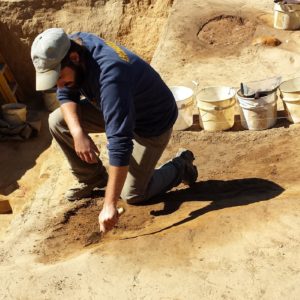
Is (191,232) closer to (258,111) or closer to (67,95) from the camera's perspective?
(67,95)

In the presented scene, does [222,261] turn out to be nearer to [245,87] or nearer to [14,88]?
[245,87]

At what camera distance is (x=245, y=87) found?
600 centimetres

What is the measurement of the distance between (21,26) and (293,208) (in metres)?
6.91

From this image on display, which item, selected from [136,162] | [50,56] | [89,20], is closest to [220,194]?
[136,162]

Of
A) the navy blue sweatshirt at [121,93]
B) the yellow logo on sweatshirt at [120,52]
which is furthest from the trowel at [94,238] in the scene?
the yellow logo on sweatshirt at [120,52]

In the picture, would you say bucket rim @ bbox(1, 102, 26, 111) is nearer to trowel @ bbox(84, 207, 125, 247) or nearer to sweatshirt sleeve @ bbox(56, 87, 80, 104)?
sweatshirt sleeve @ bbox(56, 87, 80, 104)

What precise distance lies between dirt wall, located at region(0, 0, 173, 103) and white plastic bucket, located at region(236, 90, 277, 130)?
11.8 feet

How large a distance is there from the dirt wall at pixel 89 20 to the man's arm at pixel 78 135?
494 centimetres

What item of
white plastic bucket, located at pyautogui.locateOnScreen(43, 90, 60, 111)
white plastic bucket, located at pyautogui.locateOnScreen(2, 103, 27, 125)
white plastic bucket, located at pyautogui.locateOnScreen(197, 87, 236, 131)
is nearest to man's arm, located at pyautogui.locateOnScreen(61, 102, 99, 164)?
white plastic bucket, located at pyautogui.locateOnScreen(197, 87, 236, 131)

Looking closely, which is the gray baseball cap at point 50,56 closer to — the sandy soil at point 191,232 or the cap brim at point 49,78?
the cap brim at point 49,78

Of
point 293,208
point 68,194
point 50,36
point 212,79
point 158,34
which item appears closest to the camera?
point 50,36

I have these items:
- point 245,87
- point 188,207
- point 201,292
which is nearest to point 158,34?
point 245,87

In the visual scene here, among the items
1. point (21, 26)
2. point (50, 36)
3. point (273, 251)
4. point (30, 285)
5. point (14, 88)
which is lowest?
point (14, 88)

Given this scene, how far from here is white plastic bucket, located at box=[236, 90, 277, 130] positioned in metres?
5.84
